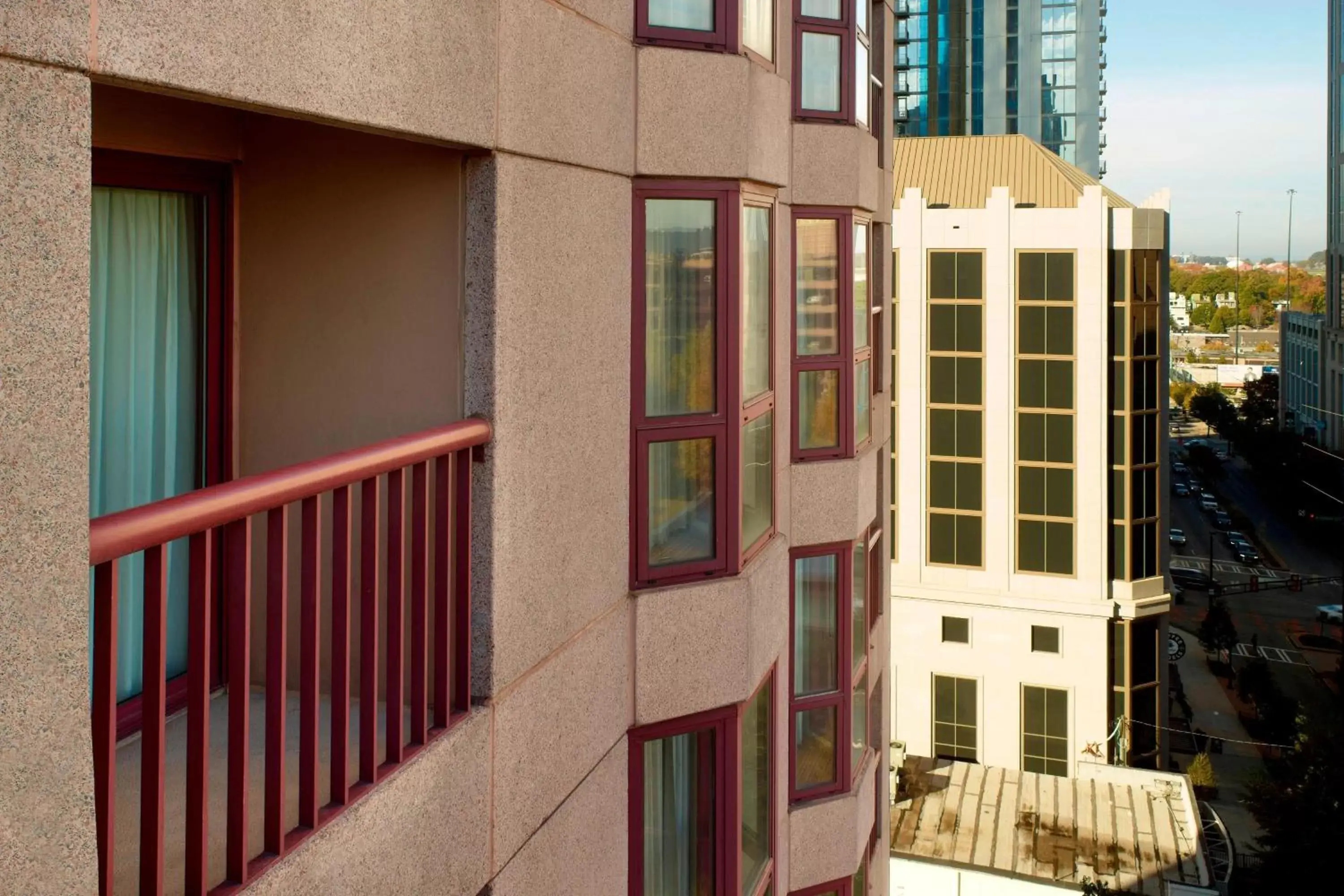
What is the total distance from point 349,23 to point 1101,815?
29.6 meters

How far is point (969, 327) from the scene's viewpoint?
3722cm

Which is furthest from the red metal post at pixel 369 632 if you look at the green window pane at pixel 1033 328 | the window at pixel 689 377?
the green window pane at pixel 1033 328

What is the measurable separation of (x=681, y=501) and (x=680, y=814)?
159cm

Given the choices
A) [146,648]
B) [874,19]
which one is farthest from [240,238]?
[874,19]

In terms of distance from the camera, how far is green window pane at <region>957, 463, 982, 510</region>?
1462 inches

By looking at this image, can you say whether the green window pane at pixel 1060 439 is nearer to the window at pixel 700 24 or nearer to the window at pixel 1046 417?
the window at pixel 1046 417

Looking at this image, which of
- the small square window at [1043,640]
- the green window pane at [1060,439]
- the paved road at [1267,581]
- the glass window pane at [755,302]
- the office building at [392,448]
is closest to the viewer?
the office building at [392,448]

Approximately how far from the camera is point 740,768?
650cm

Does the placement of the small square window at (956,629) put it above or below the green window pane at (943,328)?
below

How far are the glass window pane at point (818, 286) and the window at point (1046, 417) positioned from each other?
2919 centimetres

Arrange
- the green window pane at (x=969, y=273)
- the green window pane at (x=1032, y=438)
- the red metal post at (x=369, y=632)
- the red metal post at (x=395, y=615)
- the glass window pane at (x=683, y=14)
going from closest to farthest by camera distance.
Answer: the red metal post at (x=369, y=632)
the red metal post at (x=395, y=615)
the glass window pane at (x=683, y=14)
the green window pane at (x=1032, y=438)
the green window pane at (x=969, y=273)

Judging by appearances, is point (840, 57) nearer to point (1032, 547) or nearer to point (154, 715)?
point (154, 715)

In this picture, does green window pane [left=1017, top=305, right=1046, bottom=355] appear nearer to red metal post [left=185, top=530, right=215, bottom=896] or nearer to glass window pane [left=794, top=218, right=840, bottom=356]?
glass window pane [left=794, top=218, right=840, bottom=356]

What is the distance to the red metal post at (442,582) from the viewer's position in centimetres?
→ 394
